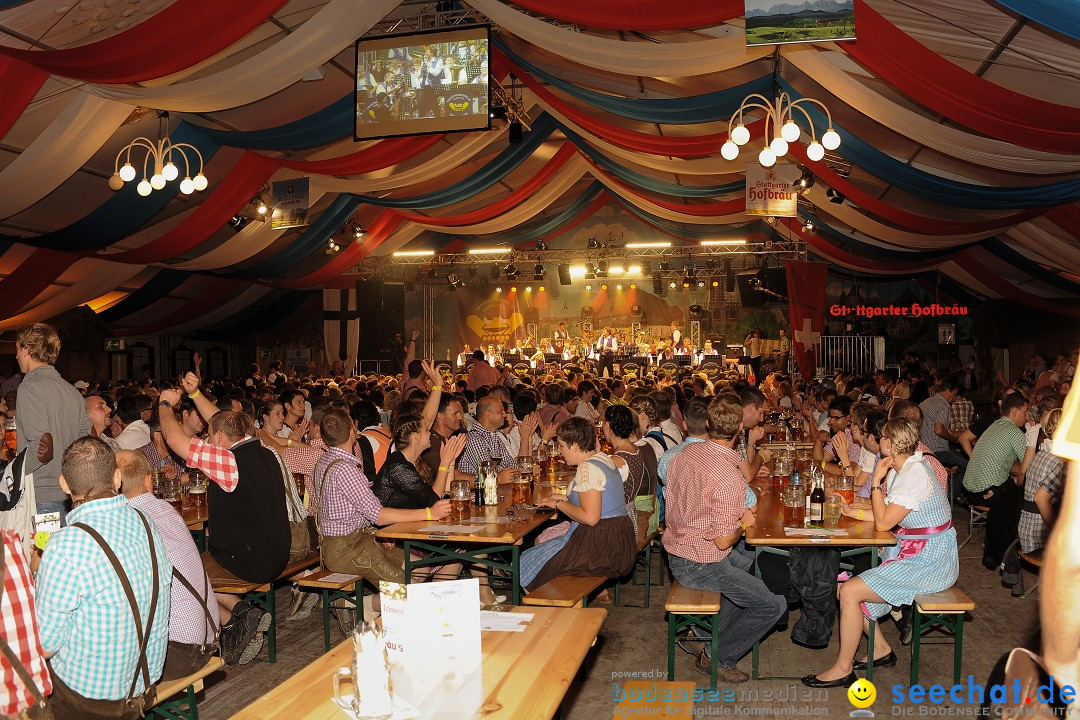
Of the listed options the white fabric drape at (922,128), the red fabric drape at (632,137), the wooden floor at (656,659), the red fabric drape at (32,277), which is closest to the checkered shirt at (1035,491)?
the wooden floor at (656,659)

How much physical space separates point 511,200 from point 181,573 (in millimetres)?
11811

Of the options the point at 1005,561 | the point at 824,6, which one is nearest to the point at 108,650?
the point at 824,6

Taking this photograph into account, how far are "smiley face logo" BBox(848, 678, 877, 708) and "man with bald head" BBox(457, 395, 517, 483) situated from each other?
2.90 metres

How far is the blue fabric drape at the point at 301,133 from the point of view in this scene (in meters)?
9.09

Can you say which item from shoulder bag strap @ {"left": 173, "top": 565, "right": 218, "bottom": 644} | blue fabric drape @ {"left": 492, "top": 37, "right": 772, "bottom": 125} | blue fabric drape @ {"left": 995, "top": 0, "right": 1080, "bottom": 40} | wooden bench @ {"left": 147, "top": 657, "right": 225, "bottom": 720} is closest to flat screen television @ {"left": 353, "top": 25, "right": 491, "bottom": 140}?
blue fabric drape @ {"left": 492, "top": 37, "right": 772, "bottom": 125}

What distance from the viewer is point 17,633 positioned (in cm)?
252

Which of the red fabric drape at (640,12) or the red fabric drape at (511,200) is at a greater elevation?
the red fabric drape at (511,200)

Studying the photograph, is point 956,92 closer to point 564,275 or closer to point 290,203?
point 290,203

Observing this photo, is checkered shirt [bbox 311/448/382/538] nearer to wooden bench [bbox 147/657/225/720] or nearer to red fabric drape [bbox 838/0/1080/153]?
wooden bench [bbox 147/657/225/720]

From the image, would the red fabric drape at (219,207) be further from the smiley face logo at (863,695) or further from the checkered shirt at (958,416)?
the smiley face logo at (863,695)

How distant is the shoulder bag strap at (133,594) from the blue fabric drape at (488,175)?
10.0 metres

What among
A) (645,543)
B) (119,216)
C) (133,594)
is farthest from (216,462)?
(119,216)

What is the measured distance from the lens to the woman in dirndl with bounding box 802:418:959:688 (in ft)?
14.0

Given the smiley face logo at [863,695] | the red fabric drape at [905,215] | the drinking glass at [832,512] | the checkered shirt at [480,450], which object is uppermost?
the red fabric drape at [905,215]
